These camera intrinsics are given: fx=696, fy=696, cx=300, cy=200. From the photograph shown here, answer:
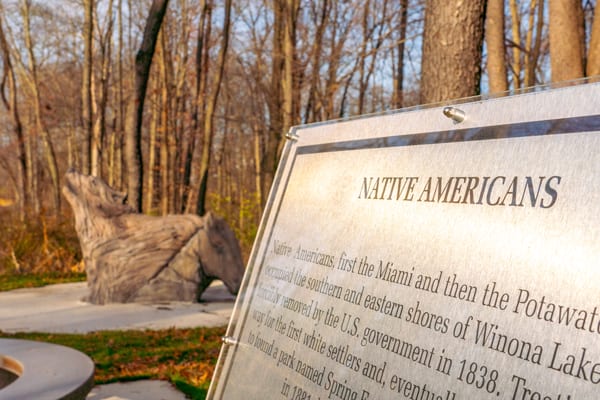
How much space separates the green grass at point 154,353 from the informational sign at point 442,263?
10.2 feet

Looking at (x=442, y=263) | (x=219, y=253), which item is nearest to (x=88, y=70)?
(x=219, y=253)

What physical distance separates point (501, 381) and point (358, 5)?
19340mm

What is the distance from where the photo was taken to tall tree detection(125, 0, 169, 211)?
12992 millimetres

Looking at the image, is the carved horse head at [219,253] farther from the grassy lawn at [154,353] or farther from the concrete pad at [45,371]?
the concrete pad at [45,371]

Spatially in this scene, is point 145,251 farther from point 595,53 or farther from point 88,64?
point 88,64

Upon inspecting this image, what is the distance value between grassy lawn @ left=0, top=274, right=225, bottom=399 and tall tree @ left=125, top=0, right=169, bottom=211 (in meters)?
5.08

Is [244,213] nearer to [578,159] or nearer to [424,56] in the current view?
[424,56]

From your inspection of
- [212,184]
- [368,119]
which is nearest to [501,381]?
[368,119]

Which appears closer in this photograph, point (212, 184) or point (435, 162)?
point (435, 162)

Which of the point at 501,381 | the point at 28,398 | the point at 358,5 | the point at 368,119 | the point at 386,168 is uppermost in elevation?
the point at 358,5

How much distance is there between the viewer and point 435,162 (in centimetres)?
216

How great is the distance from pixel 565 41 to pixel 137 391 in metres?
5.44

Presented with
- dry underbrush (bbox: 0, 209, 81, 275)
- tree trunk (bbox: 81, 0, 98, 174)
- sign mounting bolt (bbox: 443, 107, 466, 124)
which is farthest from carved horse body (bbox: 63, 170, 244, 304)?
sign mounting bolt (bbox: 443, 107, 466, 124)

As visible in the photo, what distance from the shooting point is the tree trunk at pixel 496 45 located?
30.2 ft
